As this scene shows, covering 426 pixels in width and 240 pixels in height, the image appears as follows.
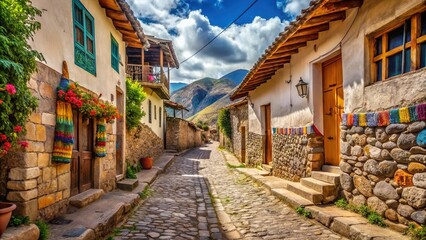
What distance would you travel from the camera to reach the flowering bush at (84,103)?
4688mm

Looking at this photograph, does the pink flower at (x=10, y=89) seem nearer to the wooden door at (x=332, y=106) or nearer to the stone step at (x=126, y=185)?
the stone step at (x=126, y=185)

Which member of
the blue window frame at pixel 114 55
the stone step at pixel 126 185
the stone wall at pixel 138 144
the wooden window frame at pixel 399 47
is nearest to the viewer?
the wooden window frame at pixel 399 47

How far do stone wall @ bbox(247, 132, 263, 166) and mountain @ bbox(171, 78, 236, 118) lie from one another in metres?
88.8

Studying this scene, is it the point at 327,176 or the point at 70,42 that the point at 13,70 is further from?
the point at 327,176

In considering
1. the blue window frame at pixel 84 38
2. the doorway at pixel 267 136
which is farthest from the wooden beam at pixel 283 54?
the blue window frame at pixel 84 38

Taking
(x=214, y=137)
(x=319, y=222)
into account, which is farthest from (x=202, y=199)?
(x=214, y=137)

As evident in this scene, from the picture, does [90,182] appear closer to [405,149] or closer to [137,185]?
[137,185]

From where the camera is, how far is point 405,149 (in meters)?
3.89

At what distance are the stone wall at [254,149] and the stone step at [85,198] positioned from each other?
731cm

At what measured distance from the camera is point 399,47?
425 cm

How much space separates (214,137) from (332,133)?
43826mm

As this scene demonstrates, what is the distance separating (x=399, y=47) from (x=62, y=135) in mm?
5197

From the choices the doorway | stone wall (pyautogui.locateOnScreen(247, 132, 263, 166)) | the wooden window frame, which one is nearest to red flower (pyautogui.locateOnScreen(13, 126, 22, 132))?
the wooden window frame

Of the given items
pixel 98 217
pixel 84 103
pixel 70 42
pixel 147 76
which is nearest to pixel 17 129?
pixel 98 217
